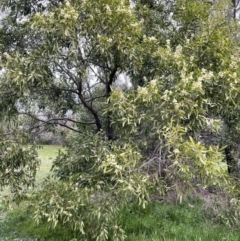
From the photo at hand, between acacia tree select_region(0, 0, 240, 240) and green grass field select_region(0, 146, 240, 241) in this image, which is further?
green grass field select_region(0, 146, 240, 241)

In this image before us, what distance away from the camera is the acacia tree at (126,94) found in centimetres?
302

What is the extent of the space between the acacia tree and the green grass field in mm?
1027

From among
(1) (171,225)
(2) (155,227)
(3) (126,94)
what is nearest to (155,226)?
(2) (155,227)

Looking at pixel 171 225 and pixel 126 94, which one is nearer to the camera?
pixel 126 94

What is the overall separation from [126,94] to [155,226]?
231 centimetres

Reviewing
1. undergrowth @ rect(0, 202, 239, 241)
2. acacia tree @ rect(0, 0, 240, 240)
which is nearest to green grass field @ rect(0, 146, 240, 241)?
undergrowth @ rect(0, 202, 239, 241)

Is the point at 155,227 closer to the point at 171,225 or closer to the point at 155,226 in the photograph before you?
the point at 155,226

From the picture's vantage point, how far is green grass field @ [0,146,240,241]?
14.4ft

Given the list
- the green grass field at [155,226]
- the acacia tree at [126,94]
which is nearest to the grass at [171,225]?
the green grass field at [155,226]

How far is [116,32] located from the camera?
345cm

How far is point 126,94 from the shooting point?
3.26 m

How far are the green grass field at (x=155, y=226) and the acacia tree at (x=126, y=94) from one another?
1.03 metres

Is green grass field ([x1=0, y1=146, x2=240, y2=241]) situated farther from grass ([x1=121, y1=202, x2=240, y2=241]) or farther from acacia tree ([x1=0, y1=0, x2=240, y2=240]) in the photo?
acacia tree ([x1=0, y1=0, x2=240, y2=240])

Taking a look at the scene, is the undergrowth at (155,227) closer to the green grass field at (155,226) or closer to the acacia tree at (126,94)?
the green grass field at (155,226)
